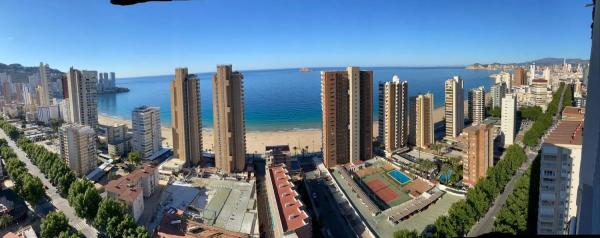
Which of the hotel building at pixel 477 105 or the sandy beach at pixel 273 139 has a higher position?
the hotel building at pixel 477 105

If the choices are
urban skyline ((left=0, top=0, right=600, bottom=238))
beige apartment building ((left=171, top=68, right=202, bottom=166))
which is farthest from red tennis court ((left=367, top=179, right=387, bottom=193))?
beige apartment building ((left=171, top=68, right=202, bottom=166))

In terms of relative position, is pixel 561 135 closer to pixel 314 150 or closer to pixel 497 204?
pixel 497 204

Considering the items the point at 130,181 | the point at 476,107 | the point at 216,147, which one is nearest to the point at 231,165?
the point at 216,147

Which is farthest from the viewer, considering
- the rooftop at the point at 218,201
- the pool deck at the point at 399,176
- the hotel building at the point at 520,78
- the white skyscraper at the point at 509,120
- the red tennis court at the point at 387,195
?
the hotel building at the point at 520,78

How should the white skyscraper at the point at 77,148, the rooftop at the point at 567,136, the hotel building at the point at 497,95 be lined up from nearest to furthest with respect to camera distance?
the rooftop at the point at 567,136 < the white skyscraper at the point at 77,148 < the hotel building at the point at 497,95

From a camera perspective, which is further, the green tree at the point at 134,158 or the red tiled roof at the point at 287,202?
the green tree at the point at 134,158

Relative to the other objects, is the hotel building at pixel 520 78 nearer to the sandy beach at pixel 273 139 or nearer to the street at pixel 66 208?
the sandy beach at pixel 273 139

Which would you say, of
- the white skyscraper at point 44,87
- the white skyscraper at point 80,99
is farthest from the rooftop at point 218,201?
the white skyscraper at point 44,87
